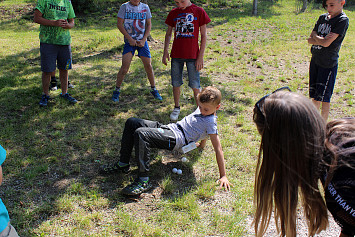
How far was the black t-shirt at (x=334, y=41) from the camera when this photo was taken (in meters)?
3.93

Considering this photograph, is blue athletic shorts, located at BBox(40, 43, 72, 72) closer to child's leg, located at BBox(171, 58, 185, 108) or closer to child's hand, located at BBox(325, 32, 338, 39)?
child's leg, located at BBox(171, 58, 185, 108)

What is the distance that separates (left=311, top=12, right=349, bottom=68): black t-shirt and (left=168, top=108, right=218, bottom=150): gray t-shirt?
6.07ft

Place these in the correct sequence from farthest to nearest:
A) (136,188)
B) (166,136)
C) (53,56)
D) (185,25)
A: (53,56)
(185,25)
(166,136)
(136,188)

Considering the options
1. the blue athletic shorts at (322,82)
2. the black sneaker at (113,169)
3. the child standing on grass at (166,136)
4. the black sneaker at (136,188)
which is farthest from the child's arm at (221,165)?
the blue athletic shorts at (322,82)

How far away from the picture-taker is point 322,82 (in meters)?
4.23

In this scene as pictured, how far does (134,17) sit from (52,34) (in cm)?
133

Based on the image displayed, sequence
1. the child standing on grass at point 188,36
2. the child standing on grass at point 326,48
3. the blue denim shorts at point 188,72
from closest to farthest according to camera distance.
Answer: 1. the child standing on grass at point 326,48
2. the child standing on grass at point 188,36
3. the blue denim shorts at point 188,72

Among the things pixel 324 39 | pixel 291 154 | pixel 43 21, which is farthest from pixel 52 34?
pixel 291 154

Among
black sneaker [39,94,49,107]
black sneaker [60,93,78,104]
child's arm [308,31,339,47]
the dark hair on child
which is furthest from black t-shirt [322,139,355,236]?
black sneaker [39,94,49,107]

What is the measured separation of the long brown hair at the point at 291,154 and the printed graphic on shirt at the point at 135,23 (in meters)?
3.95

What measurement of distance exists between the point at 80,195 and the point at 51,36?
2.85 m

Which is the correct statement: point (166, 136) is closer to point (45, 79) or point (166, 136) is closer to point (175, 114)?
point (175, 114)

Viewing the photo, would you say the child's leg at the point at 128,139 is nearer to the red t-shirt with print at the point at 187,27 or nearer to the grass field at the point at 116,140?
the grass field at the point at 116,140

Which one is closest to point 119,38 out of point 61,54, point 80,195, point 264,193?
point 61,54
